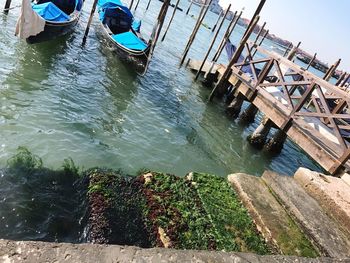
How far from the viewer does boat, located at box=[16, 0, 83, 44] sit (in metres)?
9.88

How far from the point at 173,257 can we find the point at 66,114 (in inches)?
253

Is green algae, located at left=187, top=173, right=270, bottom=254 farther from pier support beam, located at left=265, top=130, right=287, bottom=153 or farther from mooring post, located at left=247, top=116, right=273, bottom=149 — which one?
pier support beam, located at left=265, top=130, right=287, bottom=153

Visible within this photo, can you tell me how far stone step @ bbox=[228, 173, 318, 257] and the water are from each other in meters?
2.56

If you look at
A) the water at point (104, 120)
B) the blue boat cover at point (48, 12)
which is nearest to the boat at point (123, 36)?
the water at point (104, 120)

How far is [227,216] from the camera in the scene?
14.7 ft

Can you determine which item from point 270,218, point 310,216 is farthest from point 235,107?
point 270,218

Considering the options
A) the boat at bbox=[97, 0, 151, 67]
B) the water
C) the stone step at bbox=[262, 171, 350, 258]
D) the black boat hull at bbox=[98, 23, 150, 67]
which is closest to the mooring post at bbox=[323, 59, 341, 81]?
the water

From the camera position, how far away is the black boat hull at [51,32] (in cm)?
1116

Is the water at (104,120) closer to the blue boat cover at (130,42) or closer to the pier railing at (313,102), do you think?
the blue boat cover at (130,42)

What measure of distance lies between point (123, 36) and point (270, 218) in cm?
1144

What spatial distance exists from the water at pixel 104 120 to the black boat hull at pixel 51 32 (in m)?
0.32

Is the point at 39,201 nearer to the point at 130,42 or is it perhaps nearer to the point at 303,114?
the point at 303,114

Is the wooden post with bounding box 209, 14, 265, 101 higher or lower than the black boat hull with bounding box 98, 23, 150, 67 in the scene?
higher

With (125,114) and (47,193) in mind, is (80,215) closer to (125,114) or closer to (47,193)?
(47,193)
